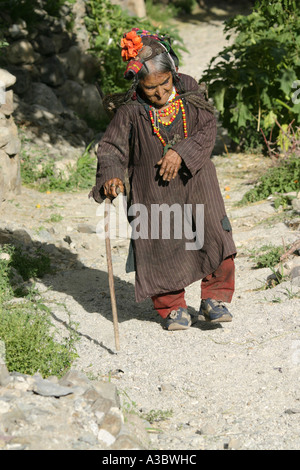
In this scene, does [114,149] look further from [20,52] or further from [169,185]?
[20,52]

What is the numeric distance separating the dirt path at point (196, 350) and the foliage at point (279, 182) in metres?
0.53

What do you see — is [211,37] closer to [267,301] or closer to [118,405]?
[267,301]

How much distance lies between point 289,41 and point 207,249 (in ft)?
14.3

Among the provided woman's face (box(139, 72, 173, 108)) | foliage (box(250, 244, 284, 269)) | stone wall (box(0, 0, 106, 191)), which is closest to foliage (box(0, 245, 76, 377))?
woman's face (box(139, 72, 173, 108))

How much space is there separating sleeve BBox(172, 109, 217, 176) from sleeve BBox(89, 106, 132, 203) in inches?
12.5

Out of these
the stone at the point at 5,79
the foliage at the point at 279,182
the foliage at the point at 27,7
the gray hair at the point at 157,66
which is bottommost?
the foliage at the point at 279,182

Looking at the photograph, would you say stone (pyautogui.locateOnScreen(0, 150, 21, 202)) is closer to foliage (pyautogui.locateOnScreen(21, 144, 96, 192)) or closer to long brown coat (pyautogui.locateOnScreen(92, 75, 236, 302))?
foliage (pyautogui.locateOnScreen(21, 144, 96, 192))

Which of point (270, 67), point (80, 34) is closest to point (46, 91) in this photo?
point (80, 34)

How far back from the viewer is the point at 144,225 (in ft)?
15.1

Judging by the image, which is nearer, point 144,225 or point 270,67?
point 144,225

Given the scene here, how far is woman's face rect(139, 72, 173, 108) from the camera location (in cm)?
428

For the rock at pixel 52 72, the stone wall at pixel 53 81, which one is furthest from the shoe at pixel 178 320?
the rock at pixel 52 72

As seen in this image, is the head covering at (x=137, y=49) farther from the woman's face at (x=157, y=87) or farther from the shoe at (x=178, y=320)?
the shoe at (x=178, y=320)

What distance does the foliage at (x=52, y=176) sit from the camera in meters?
8.02
